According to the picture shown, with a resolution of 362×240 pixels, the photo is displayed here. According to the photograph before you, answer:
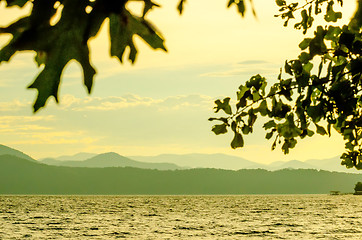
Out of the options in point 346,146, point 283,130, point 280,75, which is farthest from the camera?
point 346,146

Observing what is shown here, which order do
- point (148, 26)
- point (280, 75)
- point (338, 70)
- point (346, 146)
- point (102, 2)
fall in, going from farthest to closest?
point (346, 146) → point (280, 75) → point (338, 70) → point (148, 26) → point (102, 2)

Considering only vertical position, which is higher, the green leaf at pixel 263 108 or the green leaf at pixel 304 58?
the green leaf at pixel 304 58

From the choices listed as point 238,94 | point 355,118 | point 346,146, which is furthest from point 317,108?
point 346,146

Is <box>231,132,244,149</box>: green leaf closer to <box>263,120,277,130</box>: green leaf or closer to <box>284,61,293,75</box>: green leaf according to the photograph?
<box>263,120,277,130</box>: green leaf

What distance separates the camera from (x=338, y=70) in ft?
23.0

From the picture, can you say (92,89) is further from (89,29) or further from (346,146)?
(346,146)

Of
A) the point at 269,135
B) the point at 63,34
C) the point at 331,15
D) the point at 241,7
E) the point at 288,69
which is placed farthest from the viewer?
the point at 269,135

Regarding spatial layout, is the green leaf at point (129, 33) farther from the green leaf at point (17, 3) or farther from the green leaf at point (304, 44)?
the green leaf at point (304, 44)

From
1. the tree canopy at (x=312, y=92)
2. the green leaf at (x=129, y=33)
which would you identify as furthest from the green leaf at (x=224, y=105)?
the green leaf at (x=129, y=33)

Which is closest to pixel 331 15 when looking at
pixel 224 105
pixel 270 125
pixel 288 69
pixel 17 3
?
pixel 288 69

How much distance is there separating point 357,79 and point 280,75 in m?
0.95

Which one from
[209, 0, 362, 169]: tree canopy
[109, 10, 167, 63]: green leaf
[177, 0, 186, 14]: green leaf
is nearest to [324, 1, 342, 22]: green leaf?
[209, 0, 362, 169]: tree canopy

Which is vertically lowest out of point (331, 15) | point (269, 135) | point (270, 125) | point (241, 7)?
point (269, 135)

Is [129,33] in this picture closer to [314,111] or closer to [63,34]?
[63,34]
